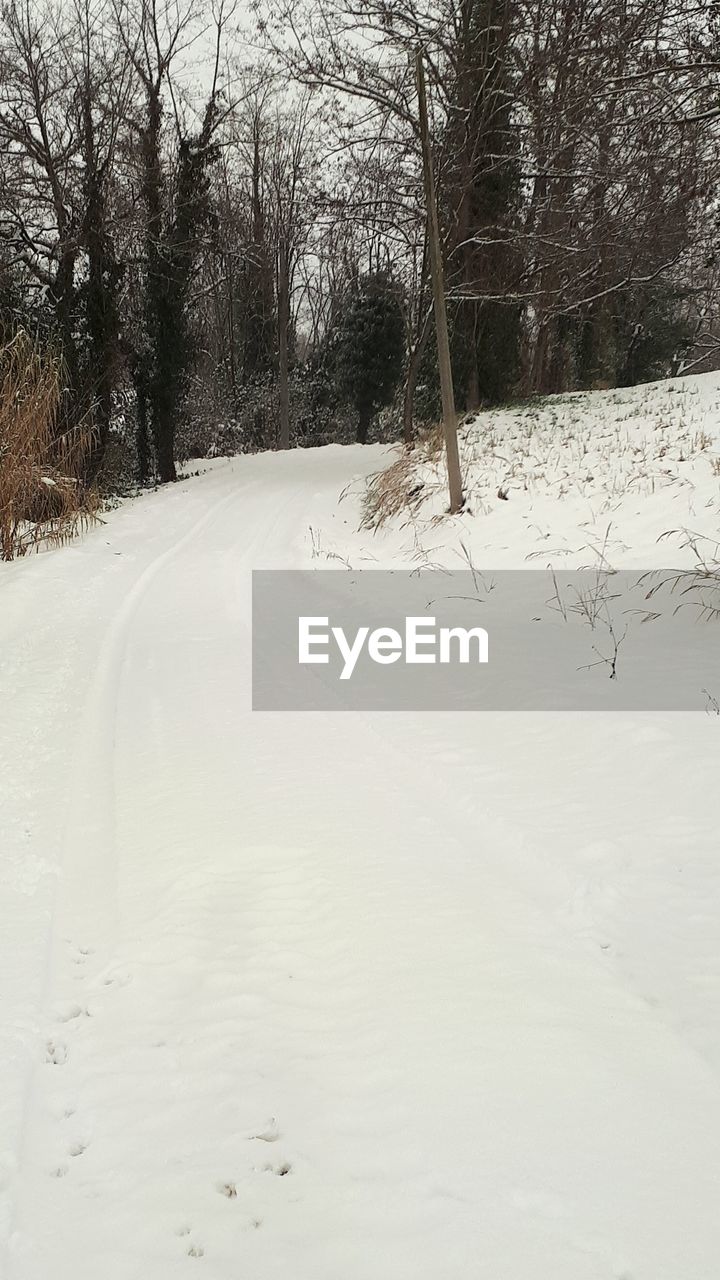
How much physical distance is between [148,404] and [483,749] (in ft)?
65.7

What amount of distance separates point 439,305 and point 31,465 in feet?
17.7

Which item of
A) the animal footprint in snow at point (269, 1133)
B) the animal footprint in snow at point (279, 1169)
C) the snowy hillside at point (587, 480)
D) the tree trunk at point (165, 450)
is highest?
the tree trunk at point (165, 450)

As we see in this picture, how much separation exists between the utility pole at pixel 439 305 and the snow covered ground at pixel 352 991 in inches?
247

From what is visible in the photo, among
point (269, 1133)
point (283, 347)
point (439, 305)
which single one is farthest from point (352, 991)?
point (283, 347)

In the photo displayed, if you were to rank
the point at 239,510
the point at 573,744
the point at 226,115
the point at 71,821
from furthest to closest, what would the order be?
the point at 226,115 < the point at 239,510 < the point at 573,744 < the point at 71,821

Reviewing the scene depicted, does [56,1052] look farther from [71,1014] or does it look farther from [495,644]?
[495,644]

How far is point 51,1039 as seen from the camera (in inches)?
91.3

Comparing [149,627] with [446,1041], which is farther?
[149,627]

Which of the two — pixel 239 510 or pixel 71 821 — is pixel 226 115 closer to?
pixel 239 510

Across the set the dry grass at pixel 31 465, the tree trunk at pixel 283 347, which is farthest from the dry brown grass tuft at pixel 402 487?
the tree trunk at pixel 283 347

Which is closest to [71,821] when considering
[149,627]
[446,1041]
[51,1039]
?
[51,1039]

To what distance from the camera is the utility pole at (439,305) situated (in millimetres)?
9836

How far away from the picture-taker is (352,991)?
100.0 inches

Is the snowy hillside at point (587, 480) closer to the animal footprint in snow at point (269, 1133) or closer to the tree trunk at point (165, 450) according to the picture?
the animal footprint in snow at point (269, 1133)
